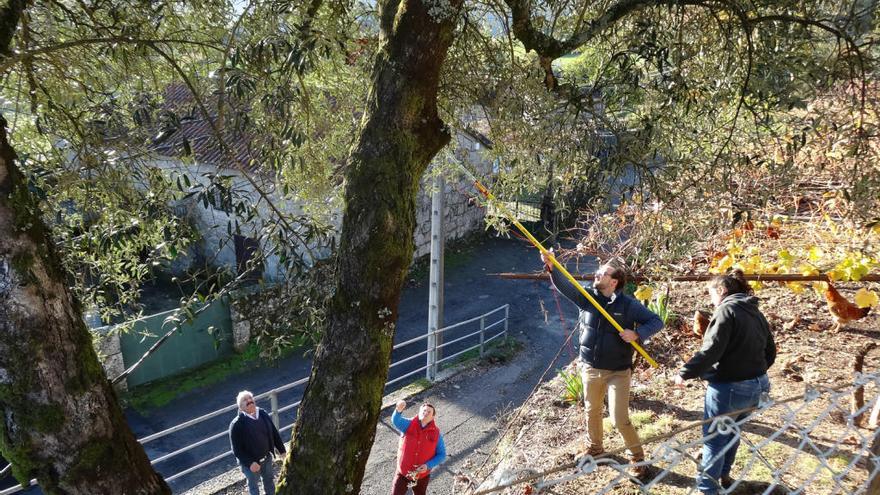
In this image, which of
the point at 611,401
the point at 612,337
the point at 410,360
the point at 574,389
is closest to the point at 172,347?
the point at 410,360

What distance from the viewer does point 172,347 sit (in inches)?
386

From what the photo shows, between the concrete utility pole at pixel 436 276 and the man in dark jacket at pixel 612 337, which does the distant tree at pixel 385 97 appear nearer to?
the man in dark jacket at pixel 612 337

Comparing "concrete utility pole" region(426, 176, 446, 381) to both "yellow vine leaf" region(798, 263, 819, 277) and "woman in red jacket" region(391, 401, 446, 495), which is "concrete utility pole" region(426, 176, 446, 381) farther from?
"yellow vine leaf" region(798, 263, 819, 277)

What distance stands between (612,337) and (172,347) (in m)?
8.05

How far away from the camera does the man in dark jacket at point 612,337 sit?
4.45 meters

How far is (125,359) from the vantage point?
9203 millimetres

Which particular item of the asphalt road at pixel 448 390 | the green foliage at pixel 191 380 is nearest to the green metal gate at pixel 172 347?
the green foliage at pixel 191 380

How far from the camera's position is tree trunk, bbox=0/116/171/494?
2.14 m

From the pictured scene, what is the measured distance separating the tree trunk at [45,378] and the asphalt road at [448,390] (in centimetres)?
442

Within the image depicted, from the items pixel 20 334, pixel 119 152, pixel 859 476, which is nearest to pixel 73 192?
pixel 119 152

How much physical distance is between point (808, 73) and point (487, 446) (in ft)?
17.1

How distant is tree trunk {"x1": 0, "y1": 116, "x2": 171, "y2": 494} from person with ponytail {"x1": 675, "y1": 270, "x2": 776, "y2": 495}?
3380 mm

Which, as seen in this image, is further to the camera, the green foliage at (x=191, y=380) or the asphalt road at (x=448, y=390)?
the green foliage at (x=191, y=380)

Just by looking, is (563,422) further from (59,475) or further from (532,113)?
(59,475)
